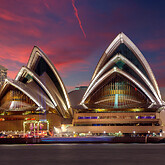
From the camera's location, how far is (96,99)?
273 feet

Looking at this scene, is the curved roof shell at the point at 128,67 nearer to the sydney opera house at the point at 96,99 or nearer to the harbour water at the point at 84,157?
the sydney opera house at the point at 96,99

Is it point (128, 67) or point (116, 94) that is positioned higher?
point (128, 67)

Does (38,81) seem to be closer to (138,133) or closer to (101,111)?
(101,111)

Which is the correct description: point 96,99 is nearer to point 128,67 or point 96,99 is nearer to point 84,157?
point 128,67

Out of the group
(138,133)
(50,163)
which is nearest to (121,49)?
(138,133)

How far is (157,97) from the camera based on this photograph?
78.3 meters

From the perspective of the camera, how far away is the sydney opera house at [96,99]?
243 feet

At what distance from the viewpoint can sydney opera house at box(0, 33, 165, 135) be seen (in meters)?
74.1

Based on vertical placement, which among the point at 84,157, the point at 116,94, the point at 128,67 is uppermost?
the point at 128,67

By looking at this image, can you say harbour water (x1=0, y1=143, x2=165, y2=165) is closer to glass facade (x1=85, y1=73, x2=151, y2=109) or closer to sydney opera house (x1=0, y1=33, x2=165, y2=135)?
sydney opera house (x1=0, y1=33, x2=165, y2=135)

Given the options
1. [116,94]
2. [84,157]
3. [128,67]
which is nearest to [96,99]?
[116,94]

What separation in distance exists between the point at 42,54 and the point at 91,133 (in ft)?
73.1

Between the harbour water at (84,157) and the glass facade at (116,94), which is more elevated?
the glass facade at (116,94)

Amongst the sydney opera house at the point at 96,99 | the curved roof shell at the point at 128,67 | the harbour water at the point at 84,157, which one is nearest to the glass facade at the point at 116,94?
the sydney opera house at the point at 96,99
